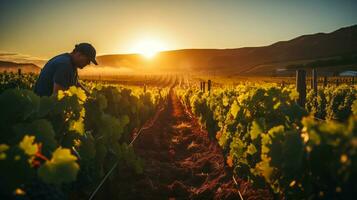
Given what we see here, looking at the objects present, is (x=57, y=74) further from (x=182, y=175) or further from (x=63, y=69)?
(x=182, y=175)

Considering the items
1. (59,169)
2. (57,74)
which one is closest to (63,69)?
(57,74)

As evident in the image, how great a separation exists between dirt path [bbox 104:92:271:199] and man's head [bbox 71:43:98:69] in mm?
2294

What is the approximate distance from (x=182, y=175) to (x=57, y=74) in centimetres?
375

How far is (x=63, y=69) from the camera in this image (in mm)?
6160

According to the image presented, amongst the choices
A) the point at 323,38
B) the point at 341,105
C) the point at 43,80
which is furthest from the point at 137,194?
the point at 323,38

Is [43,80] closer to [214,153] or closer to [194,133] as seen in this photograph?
[214,153]

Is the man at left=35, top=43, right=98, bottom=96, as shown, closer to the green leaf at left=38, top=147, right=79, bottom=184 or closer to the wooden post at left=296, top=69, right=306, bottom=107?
the green leaf at left=38, top=147, right=79, bottom=184

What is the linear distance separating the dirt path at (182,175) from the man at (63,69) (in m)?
2.12

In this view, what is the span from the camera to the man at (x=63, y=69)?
6.11 metres

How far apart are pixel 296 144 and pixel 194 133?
471 inches

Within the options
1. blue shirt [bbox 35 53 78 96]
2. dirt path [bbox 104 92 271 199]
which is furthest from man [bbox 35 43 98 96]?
dirt path [bbox 104 92 271 199]

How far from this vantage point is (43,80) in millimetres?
6402

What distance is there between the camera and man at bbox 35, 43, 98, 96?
20.0 ft

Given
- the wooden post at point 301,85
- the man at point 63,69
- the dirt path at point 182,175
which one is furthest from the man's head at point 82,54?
the wooden post at point 301,85
